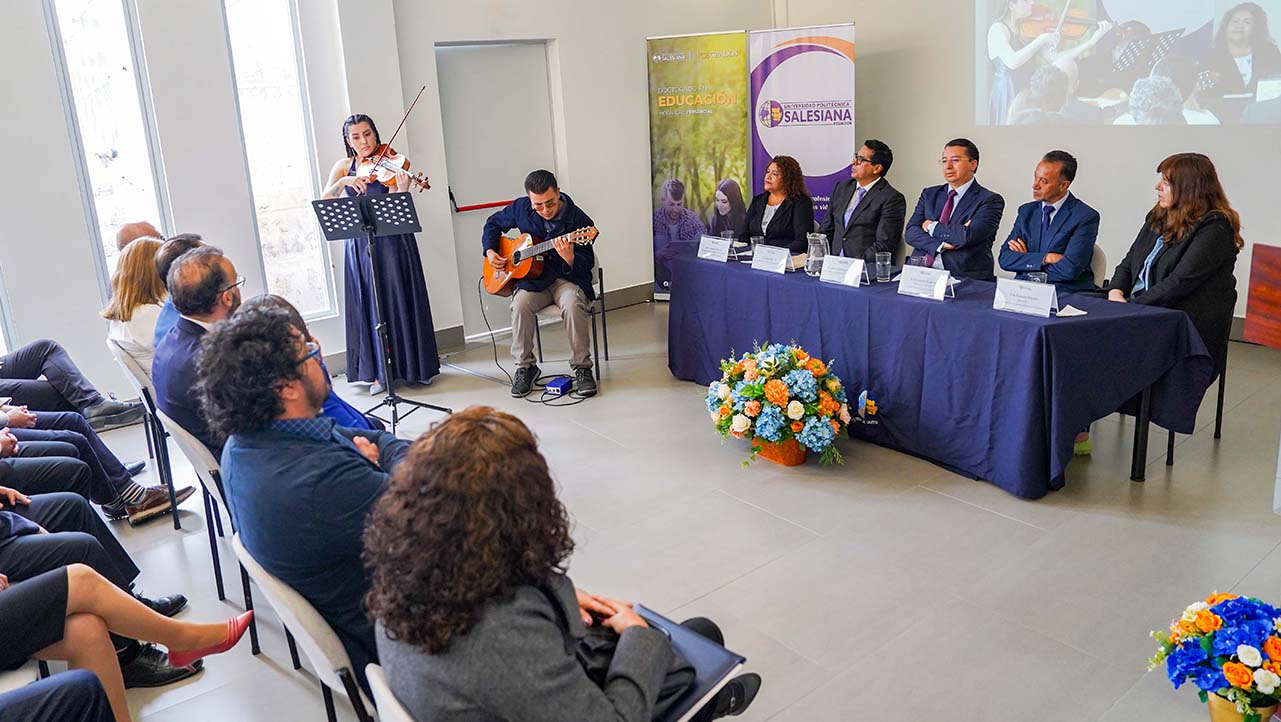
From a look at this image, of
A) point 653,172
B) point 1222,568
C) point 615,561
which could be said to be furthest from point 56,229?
point 1222,568

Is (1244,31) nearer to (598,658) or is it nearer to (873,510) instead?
(873,510)

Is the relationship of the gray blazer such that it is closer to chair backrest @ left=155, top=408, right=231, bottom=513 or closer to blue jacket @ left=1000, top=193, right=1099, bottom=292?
chair backrest @ left=155, top=408, right=231, bottom=513

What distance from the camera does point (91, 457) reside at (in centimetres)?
354

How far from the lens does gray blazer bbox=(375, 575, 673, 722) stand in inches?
53.7

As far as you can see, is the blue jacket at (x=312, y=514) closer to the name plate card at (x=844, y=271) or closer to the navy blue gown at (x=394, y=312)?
the name plate card at (x=844, y=271)

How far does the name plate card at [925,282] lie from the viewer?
Result: 3826 millimetres

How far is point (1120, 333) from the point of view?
137 inches

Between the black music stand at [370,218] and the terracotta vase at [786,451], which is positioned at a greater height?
the black music stand at [370,218]

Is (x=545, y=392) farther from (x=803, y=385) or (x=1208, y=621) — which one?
(x=1208, y=621)

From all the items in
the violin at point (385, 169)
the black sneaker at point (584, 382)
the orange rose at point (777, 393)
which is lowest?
the black sneaker at point (584, 382)

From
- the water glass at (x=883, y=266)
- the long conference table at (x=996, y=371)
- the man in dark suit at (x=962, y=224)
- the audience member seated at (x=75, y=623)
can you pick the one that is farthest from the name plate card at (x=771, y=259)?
the audience member seated at (x=75, y=623)

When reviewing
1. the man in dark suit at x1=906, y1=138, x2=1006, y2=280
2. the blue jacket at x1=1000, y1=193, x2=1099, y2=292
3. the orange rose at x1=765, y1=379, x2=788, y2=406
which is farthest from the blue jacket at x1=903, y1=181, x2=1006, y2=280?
the orange rose at x1=765, y1=379, x2=788, y2=406

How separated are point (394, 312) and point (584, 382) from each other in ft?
3.92

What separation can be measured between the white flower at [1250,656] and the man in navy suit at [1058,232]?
230 centimetres
